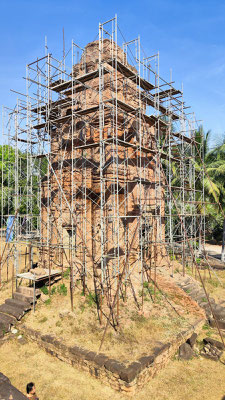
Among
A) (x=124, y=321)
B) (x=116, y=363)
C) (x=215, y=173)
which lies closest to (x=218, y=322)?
(x=124, y=321)

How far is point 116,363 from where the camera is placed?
7.47 meters

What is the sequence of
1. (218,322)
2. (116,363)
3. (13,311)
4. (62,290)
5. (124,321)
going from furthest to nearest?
(62,290) < (13,311) < (218,322) < (124,321) < (116,363)

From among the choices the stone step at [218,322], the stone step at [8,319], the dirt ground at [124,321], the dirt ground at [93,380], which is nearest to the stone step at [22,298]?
the dirt ground at [124,321]

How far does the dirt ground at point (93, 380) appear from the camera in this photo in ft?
23.3

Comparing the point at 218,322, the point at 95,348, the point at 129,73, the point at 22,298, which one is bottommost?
the point at 218,322

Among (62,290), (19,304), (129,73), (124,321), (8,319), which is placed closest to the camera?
(124,321)

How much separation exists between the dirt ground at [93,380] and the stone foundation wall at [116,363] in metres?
0.16

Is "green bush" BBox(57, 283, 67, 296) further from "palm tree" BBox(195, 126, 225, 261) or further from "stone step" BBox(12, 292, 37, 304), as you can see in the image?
"palm tree" BBox(195, 126, 225, 261)

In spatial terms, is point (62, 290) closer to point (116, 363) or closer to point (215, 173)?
point (116, 363)

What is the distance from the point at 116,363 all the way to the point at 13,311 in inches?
197

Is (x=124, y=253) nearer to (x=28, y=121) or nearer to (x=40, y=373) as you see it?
(x=40, y=373)

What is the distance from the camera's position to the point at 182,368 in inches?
327

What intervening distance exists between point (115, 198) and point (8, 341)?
21.3 ft

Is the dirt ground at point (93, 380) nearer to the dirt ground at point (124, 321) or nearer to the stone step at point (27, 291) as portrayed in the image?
the dirt ground at point (124, 321)
